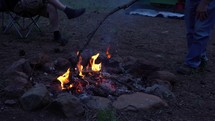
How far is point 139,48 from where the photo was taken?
21.2ft

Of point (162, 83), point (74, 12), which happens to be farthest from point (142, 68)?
point (74, 12)

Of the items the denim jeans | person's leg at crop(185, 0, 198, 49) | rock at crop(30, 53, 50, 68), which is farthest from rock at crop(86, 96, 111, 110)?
person's leg at crop(185, 0, 198, 49)

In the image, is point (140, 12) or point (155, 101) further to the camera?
point (140, 12)

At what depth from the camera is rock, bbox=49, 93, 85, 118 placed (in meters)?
3.66

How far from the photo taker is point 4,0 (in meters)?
6.37

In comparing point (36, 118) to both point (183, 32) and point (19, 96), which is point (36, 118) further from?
point (183, 32)

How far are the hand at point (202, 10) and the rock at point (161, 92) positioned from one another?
52.6 inches

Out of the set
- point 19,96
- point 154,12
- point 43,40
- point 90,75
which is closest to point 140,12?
point 154,12

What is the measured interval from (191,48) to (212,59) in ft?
3.06

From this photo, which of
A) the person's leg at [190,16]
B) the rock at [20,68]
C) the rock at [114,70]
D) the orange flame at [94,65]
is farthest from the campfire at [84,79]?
the person's leg at [190,16]

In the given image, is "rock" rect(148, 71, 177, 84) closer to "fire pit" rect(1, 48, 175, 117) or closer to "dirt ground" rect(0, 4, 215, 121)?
"fire pit" rect(1, 48, 175, 117)

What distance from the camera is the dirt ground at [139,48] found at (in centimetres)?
383

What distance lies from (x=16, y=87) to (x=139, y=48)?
2.95 metres

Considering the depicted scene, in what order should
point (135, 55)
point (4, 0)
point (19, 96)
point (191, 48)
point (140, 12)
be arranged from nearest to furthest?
point (19, 96)
point (191, 48)
point (135, 55)
point (4, 0)
point (140, 12)
